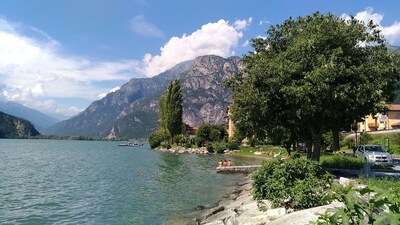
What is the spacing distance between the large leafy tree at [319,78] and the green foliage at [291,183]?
24.7ft

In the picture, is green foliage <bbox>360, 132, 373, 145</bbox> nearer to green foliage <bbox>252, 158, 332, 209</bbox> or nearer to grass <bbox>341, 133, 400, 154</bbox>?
grass <bbox>341, 133, 400, 154</bbox>

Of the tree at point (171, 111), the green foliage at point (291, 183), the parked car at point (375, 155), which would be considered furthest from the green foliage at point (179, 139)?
the green foliage at point (291, 183)

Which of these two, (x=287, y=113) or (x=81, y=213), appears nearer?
(x=81, y=213)

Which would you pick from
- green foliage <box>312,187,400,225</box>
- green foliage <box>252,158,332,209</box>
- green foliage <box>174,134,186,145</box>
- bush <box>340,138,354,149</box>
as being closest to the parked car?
green foliage <box>252,158,332,209</box>

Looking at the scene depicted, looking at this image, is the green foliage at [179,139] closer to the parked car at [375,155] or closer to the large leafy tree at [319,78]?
the parked car at [375,155]

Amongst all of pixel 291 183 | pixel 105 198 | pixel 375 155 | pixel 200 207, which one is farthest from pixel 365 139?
pixel 291 183

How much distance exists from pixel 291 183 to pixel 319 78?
9.34m

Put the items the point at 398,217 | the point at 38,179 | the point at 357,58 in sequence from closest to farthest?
the point at 398,217 < the point at 357,58 < the point at 38,179

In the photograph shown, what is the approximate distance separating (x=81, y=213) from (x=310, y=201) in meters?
15.3

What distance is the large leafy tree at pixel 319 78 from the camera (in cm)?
2277

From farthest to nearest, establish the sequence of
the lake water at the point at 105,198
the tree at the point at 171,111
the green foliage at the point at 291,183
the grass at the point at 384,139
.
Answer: the tree at the point at 171,111 → the grass at the point at 384,139 → the lake water at the point at 105,198 → the green foliage at the point at 291,183

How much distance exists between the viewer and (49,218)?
2136cm

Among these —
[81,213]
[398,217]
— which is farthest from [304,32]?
[398,217]

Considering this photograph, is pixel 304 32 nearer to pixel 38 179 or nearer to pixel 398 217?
pixel 398 217
